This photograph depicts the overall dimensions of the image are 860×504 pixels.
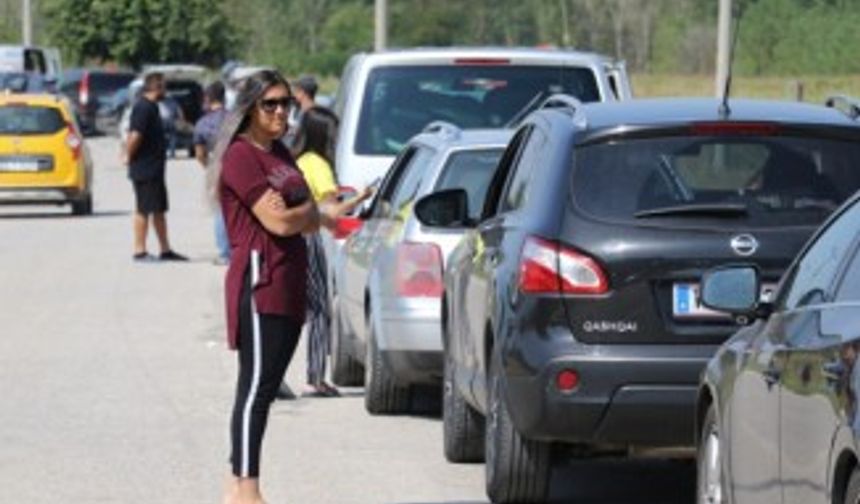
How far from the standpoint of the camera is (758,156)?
1041 cm

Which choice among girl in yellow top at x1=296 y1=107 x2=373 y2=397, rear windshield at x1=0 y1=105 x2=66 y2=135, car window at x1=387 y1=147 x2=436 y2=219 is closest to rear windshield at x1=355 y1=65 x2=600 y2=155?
girl in yellow top at x1=296 y1=107 x2=373 y2=397

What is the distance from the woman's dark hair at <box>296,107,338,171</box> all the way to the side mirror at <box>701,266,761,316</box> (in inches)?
291

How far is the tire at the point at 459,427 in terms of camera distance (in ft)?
39.3

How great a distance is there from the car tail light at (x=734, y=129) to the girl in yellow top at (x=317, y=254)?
4.29m

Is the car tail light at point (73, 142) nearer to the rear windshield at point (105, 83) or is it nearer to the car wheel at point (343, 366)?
the car wheel at point (343, 366)

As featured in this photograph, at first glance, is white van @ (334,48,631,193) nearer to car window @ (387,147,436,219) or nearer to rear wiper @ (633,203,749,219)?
car window @ (387,147,436,219)

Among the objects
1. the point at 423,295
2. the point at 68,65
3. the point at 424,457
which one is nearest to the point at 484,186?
the point at 423,295

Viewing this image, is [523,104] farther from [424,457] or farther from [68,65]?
[68,65]

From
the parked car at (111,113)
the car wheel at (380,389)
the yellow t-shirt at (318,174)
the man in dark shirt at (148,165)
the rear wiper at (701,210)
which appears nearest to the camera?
the rear wiper at (701,210)

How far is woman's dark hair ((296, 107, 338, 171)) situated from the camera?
15.5 meters

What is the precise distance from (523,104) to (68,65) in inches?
3054

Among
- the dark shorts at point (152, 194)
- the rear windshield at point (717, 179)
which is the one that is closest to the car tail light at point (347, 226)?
the rear windshield at point (717, 179)

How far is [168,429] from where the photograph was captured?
13.6m

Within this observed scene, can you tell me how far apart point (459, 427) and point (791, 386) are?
4.77 meters
